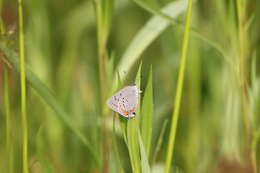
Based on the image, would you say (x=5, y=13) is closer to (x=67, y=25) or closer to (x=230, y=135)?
(x=67, y=25)

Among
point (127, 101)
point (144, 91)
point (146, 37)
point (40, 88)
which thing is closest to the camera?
point (127, 101)

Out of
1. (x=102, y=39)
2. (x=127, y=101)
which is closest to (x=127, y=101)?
(x=127, y=101)

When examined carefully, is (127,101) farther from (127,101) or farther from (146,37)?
(146,37)

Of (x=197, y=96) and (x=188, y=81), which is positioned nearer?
(x=197, y=96)

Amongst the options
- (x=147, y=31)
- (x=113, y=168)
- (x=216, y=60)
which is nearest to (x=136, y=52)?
(x=147, y=31)

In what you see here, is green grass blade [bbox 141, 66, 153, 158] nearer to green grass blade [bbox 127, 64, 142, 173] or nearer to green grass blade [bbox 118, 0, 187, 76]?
green grass blade [bbox 127, 64, 142, 173]

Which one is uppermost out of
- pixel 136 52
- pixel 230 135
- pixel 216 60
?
pixel 136 52

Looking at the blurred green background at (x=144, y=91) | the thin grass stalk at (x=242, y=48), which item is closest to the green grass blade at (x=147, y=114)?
the blurred green background at (x=144, y=91)
